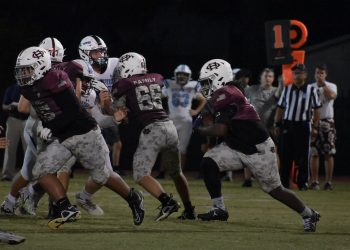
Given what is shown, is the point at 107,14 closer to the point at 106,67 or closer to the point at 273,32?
the point at 273,32

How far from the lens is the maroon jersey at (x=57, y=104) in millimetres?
10016

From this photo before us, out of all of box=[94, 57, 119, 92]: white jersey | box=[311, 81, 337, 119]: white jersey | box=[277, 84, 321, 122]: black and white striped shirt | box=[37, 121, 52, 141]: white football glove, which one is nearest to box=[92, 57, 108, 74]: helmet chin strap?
box=[94, 57, 119, 92]: white jersey

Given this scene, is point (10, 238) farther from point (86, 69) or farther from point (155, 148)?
point (86, 69)

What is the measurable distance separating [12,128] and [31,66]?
728cm

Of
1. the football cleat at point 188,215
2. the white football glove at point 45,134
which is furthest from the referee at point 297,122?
the white football glove at point 45,134

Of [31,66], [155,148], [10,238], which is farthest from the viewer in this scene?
[155,148]

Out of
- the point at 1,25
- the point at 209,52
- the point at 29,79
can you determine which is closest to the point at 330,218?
the point at 29,79

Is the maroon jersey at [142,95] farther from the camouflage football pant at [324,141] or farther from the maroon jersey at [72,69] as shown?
the camouflage football pant at [324,141]

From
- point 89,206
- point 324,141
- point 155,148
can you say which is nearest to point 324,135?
point 324,141

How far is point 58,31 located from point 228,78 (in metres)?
18.4

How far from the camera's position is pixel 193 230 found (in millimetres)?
10258

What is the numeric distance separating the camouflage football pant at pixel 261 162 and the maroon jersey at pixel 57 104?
1.35 m

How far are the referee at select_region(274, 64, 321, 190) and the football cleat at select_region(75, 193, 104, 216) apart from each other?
4.78 metres

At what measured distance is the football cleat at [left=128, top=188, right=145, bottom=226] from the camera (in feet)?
33.9
